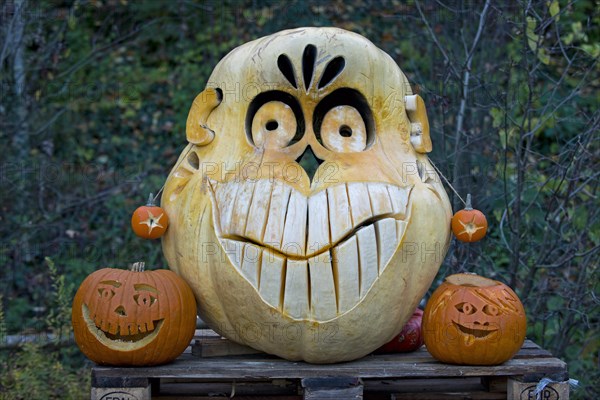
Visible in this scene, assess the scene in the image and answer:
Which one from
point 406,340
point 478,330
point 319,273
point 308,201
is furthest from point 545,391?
point 308,201

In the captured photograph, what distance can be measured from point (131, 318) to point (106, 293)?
156 millimetres

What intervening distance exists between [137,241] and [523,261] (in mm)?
2850

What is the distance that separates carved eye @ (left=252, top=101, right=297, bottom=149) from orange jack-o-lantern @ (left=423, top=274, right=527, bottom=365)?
980mm

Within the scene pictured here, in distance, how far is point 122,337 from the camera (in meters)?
3.69

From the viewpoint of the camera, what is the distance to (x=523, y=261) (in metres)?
5.20

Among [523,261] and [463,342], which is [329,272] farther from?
[523,261]

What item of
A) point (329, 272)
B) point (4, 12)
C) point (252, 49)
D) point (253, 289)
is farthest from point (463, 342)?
point (4, 12)

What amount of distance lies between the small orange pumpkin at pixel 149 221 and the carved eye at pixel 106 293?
315mm

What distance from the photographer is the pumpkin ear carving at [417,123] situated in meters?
4.05

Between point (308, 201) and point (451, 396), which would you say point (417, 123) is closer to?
point (308, 201)

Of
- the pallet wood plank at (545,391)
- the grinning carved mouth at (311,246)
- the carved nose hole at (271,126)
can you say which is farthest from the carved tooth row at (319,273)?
the pallet wood plank at (545,391)

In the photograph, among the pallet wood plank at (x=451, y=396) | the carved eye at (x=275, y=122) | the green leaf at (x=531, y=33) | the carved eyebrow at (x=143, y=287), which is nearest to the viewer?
the carved eyebrow at (x=143, y=287)

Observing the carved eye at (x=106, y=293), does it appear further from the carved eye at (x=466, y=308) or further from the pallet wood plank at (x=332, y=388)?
the carved eye at (x=466, y=308)

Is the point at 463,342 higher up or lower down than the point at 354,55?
lower down
